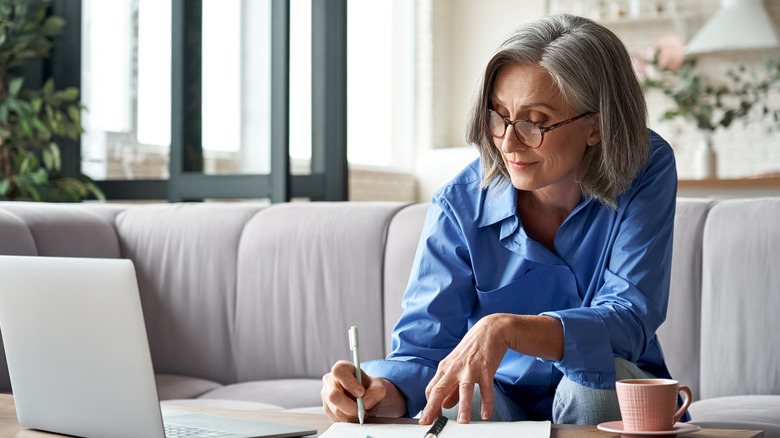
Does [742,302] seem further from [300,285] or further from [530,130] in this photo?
[300,285]

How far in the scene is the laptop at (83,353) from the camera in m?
1.03

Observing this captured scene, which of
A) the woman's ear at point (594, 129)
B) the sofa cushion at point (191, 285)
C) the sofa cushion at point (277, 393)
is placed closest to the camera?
the woman's ear at point (594, 129)

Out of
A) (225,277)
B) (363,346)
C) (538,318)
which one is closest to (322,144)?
(225,277)

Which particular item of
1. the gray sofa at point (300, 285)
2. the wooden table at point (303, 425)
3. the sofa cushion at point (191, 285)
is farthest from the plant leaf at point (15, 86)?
the wooden table at point (303, 425)

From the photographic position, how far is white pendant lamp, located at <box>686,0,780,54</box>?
6777mm

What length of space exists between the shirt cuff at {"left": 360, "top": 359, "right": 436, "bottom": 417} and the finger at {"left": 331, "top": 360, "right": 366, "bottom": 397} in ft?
0.47

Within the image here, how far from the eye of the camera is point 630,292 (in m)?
1.40


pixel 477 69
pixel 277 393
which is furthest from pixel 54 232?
pixel 477 69

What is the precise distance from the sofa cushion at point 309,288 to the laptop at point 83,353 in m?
1.28

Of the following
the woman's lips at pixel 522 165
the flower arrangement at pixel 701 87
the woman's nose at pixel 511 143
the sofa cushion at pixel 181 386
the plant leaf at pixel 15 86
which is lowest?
the sofa cushion at pixel 181 386

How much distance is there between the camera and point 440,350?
151cm

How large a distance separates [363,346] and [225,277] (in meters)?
0.50

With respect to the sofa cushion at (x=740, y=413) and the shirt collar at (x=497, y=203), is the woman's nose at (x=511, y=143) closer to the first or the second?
the shirt collar at (x=497, y=203)

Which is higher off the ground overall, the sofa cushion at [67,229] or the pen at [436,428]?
the sofa cushion at [67,229]
